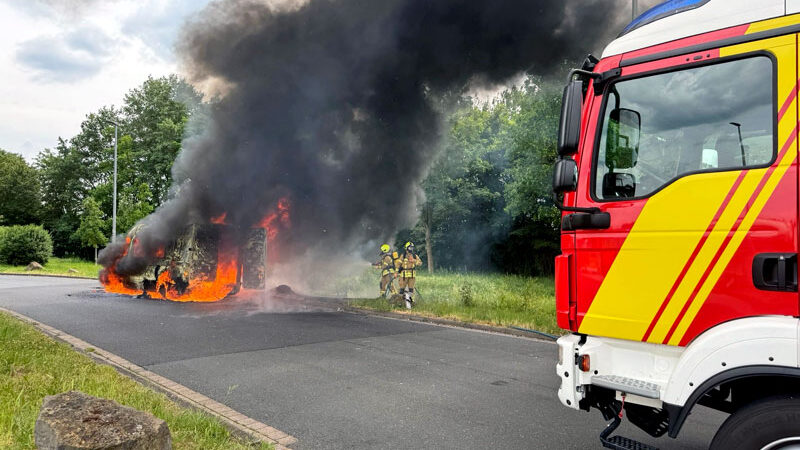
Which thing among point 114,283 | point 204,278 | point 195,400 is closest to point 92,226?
point 114,283

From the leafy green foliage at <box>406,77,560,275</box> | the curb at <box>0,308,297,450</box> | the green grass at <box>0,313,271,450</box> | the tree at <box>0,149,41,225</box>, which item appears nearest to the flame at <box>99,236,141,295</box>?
the curb at <box>0,308,297,450</box>

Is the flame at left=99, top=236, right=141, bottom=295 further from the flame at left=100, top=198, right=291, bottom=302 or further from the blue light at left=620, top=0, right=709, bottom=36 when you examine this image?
the blue light at left=620, top=0, right=709, bottom=36

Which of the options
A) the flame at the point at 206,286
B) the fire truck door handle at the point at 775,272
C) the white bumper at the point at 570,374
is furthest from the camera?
the flame at the point at 206,286

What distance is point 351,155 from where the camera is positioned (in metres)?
15.2

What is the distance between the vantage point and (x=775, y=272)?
2188 millimetres

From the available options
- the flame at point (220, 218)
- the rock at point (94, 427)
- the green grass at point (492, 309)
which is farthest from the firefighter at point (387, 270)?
the rock at point (94, 427)

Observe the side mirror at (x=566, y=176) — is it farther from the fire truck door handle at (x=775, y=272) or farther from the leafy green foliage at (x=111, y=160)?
the leafy green foliage at (x=111, y=160)

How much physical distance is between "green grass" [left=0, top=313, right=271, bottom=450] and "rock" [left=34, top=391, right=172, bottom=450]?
400 millimetres

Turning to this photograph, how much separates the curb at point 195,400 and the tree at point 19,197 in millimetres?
48860

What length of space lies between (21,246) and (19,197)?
2165 cm

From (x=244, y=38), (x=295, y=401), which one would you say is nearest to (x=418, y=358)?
(x=295, y=401)

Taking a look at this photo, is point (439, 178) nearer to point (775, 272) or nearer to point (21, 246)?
point (21, 246)

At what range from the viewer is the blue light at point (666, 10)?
2.62 m

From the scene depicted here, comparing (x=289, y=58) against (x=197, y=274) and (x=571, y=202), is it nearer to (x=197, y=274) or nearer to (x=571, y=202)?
(x=197, y=274)
